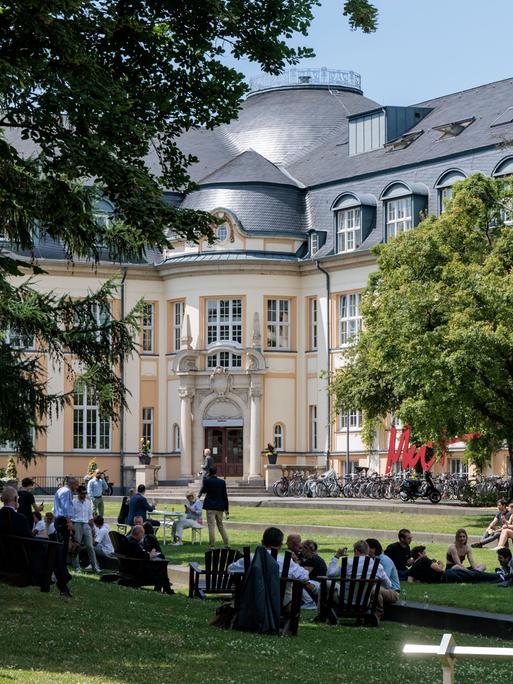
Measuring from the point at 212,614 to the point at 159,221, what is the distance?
4.68 m

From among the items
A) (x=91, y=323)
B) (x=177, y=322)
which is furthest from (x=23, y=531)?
(x=177, y=322)

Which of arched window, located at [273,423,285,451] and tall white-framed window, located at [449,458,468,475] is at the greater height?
arched window, located at [273,423,285,451]

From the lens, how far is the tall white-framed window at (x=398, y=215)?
59.3 metres

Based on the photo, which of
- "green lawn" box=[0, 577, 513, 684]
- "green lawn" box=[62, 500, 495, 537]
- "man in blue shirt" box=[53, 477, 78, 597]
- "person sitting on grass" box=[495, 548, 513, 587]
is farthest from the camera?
"green lawn" box=[62, 500, 495, 537]

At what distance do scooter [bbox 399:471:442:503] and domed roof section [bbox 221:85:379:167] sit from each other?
75.2 ft

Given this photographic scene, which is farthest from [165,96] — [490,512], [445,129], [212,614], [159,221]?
[445,129]

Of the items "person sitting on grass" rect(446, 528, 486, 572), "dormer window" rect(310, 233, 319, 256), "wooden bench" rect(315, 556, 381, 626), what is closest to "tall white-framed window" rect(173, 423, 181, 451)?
"dormer window" rect(310, 233, 319, 256)

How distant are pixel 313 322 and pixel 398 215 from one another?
671 centimetres

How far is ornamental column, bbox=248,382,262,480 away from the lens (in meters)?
62.6

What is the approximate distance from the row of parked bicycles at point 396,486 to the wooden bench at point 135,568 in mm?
23754

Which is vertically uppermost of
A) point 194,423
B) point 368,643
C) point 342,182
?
point 342,182

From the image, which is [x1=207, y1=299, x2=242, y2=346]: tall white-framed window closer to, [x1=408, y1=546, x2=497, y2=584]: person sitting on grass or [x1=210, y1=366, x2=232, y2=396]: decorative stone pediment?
[x1=210, y1=366, x2=232, y2=396]: decorative stone pediment

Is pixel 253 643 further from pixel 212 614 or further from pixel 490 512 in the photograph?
pixel 490 512

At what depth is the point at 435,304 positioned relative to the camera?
39.6 meters
